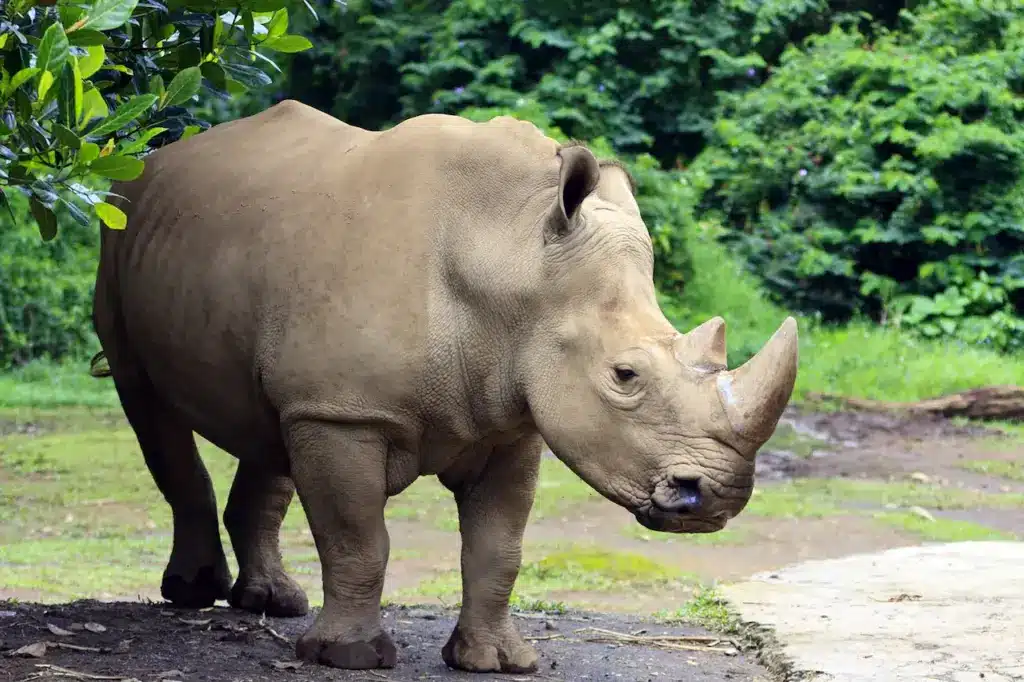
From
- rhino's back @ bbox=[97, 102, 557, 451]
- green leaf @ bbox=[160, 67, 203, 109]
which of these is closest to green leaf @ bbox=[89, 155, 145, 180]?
green leaf @ bbox=[160, 67, 203, 109]

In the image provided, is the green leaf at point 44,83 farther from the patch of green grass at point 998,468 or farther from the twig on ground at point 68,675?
the patch of green grass at point 998,468

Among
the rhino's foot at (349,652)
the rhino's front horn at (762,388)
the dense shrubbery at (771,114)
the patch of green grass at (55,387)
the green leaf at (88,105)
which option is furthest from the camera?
the dense shrubbery at (771,114)

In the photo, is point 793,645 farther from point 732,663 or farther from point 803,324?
point 803,324

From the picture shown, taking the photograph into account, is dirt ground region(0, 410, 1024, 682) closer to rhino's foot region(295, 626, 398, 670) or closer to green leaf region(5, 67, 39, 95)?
rhino's foot region(295, 626, 398, 670)

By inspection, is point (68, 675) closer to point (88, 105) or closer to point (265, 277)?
point (265, 277)

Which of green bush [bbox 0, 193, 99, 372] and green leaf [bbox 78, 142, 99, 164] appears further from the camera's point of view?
green bush [bbox 0, 193, 99, 372]

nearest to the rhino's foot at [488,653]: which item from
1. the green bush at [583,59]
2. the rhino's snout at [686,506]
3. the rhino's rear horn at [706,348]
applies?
the rhino's snout at [686,506]

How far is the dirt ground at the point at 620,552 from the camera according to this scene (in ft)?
16.7

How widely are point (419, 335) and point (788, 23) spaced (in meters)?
14.5

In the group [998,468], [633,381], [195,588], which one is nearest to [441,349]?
[633,381]

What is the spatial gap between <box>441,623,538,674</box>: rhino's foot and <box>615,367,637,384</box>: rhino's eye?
1.19 metres

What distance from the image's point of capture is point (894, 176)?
49.7ft

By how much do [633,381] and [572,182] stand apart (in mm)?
673

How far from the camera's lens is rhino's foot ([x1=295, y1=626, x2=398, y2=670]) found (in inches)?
194
